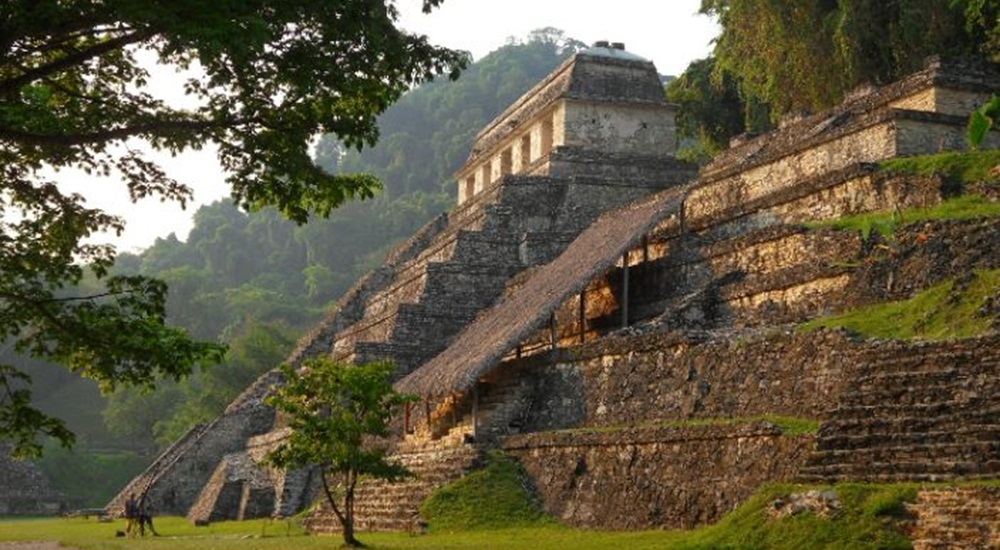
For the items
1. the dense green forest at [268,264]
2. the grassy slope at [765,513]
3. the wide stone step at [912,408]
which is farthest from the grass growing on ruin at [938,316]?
the dense green forest at [268,264]

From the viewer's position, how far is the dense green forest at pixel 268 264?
1463 inches

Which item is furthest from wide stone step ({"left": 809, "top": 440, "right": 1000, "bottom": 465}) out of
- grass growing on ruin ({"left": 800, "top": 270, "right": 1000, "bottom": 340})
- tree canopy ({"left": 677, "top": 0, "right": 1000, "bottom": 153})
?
tree canopy ({"left": 677, "top": 0, "right": 1000, "bottom": 153})

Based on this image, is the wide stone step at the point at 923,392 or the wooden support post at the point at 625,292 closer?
the wide stone step at the point at 923,392

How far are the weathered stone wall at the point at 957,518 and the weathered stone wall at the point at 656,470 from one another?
2108 millimetres

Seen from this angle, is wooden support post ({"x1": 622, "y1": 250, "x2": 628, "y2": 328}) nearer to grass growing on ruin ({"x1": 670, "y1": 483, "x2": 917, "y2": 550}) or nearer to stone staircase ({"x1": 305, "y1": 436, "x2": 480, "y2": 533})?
stone staircase ({"x1": 305, "y1": 436, "x2": 480, "y2": 533})

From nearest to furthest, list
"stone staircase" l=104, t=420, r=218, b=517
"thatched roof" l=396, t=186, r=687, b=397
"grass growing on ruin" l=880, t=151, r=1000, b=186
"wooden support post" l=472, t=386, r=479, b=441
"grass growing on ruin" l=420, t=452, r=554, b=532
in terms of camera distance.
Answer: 1. "grass growing on ruin" l=420, t=452, r=554, b=532
2. "grass growing on ruin" l=880, t=151, r=1000, b=186
3. "thatched roof" l=396, t=186, r=687, b=397
4. "wooden support post" l=472, t=386, r=479, b=441
5. "stone staircase" l=104, t=420, r=218, b=517

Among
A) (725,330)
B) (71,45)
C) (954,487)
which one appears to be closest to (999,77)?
(725,330)

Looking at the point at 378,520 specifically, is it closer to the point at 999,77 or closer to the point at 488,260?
the point at 488,260

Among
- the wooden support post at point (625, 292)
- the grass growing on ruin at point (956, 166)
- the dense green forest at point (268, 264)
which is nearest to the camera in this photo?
the grass growing on ruin at point (956, 166)

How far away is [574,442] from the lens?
528 inches

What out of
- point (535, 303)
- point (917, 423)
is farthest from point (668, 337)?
point (917, 423)

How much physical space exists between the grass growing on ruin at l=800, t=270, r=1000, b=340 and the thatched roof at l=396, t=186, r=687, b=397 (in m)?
3.98

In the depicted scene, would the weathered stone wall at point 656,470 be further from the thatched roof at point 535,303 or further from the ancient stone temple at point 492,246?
the ancient stone temple at point 492,246

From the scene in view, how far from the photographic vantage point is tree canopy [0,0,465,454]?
6910 mm
